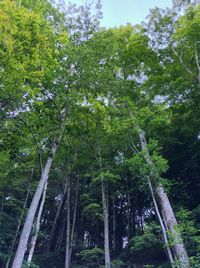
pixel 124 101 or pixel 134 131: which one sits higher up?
pixel 124 101

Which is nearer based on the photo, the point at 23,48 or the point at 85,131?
the point at 23,48

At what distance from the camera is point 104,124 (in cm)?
958

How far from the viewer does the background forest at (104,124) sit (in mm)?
6441

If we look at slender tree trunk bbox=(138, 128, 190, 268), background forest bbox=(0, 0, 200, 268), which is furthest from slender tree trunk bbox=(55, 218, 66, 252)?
slender tree trunk bbox=(138, 128, 190, 268)

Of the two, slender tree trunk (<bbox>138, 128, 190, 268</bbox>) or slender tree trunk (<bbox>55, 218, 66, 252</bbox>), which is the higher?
slender tree trunk (<bbox>55, 218, 66, 252</bbox>)

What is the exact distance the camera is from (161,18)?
10469 millimetres

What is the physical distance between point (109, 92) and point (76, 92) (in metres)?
2.14

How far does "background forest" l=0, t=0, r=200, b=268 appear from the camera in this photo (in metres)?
6.44

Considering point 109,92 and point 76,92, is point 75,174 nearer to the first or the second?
point 109,92

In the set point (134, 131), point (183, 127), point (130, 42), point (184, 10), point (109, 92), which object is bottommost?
point (134, 131)

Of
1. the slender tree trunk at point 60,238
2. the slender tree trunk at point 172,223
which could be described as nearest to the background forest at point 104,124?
the slender tree trunk at point 172,223

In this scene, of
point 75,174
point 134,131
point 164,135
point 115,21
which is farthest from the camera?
point 75,174

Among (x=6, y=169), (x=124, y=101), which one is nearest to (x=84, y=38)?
(x=124, y=101)

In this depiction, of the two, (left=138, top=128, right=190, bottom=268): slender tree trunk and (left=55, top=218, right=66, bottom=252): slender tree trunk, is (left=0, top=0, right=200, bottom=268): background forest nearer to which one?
(left=138, top=128, right=190, bottom=268): slender tree trunk
